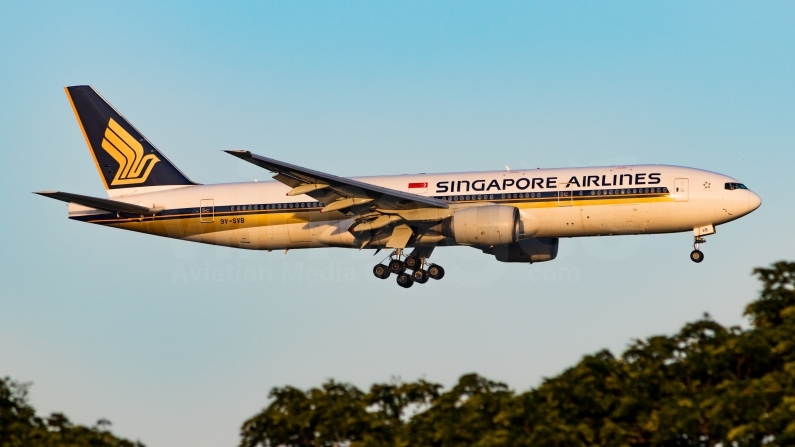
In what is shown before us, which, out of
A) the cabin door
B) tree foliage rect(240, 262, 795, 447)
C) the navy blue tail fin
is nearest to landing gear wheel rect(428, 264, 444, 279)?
the cabin door

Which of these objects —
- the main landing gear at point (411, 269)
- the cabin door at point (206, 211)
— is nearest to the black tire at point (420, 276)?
the main landing gear at point (411, 269)

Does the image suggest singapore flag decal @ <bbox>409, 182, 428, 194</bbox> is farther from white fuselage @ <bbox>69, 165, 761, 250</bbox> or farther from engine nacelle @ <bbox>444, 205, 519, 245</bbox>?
engine nacelle @ <bbox>444, 205, 519, 245</bbox>

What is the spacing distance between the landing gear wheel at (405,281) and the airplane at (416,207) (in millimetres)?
55

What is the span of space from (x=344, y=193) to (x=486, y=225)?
621 centimetres

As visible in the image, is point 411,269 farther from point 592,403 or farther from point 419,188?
point 592,403

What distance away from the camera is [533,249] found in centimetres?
5588

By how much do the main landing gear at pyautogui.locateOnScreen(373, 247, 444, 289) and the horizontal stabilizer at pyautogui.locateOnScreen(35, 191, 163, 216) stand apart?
10832mm

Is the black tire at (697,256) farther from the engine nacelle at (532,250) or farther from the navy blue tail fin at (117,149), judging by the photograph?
the navy blue tail fin at (117,149)

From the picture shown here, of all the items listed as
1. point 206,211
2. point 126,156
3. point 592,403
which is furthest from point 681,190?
point 126,156

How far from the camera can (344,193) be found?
51.1 metres

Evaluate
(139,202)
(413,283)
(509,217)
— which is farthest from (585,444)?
(139,202)

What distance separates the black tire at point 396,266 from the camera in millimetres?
54938

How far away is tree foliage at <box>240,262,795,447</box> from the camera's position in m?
32.5

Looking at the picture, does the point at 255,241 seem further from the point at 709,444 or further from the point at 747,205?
the point at 709,444
